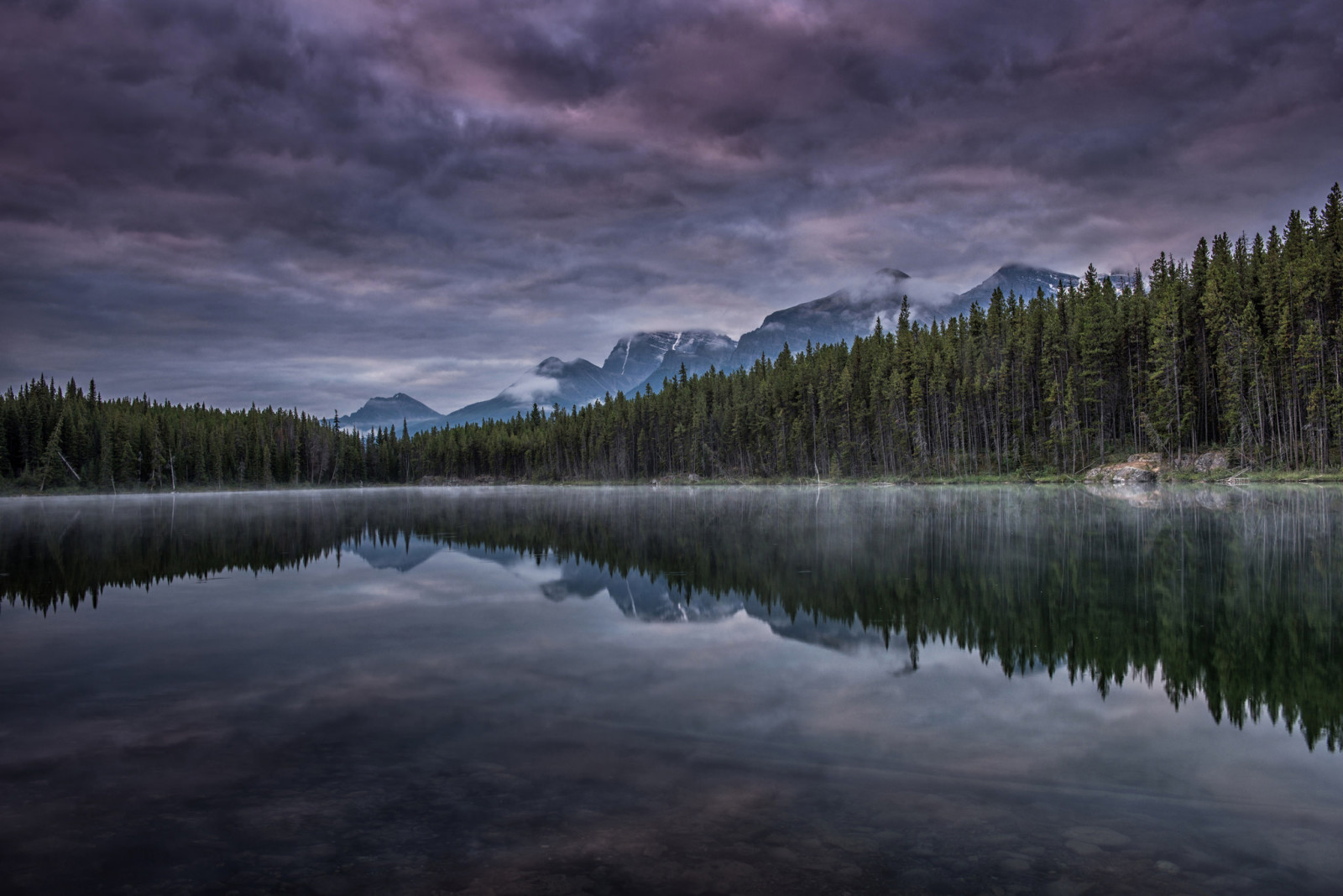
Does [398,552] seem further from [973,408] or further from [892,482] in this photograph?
[973,408]

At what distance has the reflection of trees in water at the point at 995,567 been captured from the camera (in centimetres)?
906

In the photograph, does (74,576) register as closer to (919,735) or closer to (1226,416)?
(919,735)

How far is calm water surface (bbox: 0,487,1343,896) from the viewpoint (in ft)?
15.3

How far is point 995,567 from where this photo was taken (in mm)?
16547

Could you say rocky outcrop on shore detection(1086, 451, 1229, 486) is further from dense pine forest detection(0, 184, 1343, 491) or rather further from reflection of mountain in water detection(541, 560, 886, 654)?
reflection of mountain in water detection(541, 560, 886, 654)

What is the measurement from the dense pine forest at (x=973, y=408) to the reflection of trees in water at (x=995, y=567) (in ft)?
108

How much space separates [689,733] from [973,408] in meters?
92.0

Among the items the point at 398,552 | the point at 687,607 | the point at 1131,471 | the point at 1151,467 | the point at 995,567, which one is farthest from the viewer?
the point at 1131,471

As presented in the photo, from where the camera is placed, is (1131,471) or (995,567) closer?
(995,567)

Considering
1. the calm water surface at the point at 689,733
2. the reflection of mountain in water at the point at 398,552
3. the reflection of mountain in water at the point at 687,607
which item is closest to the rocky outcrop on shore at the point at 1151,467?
the calm water surface at the point at 689,733

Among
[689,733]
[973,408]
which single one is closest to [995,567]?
[689,733]

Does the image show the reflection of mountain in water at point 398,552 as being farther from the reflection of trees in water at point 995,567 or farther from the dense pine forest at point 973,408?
the dense pine forest at point 973,408

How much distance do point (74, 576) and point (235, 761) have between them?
1569 centimetres

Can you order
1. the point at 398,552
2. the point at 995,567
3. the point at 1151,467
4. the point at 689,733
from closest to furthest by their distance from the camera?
1. the point at 689,733
2. the point at 995,567
3. the point at 398,552
4. the point at 1151,467
